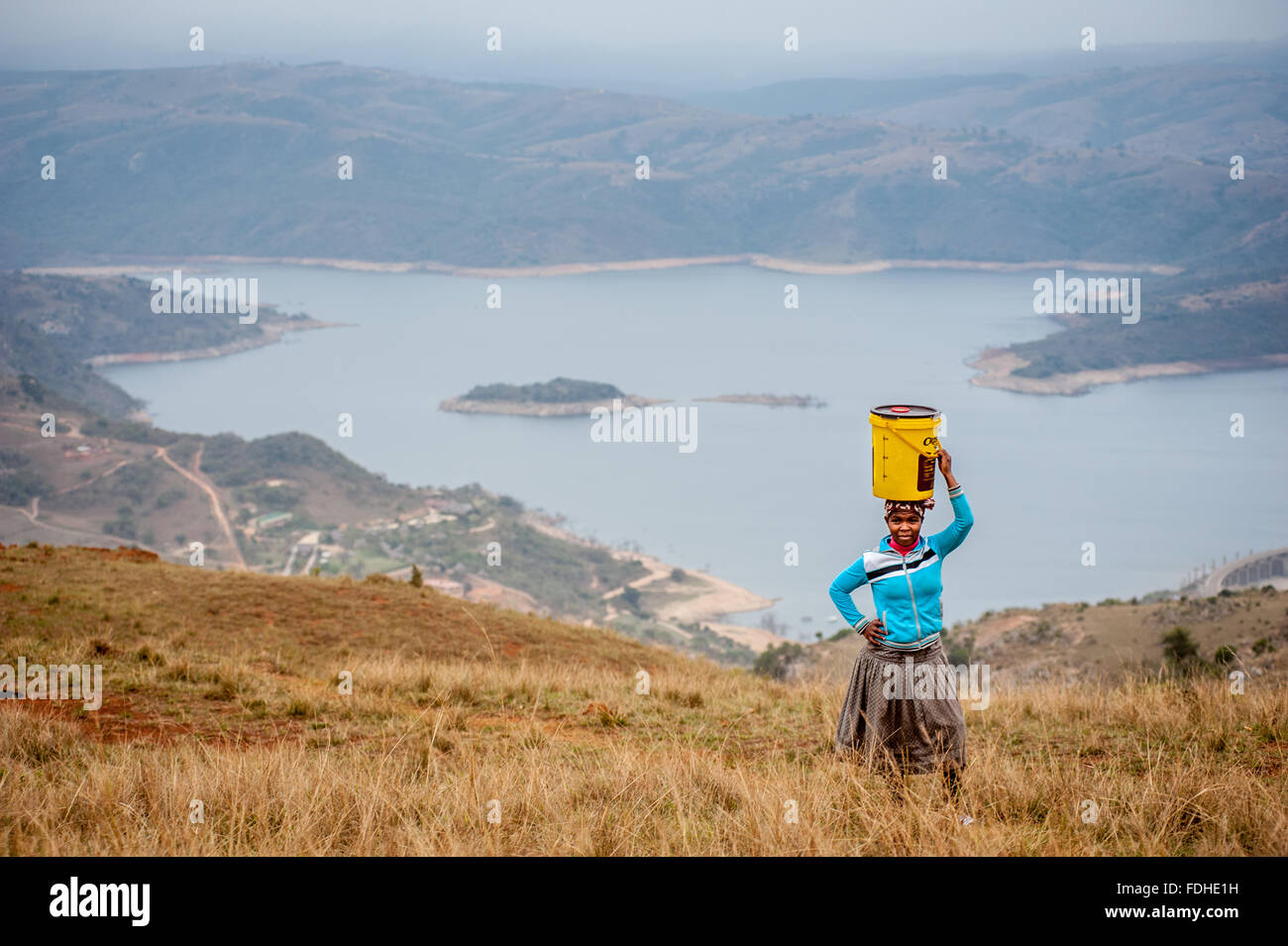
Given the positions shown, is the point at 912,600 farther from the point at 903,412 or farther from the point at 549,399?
the point at 549,399

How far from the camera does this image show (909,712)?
4871 mm

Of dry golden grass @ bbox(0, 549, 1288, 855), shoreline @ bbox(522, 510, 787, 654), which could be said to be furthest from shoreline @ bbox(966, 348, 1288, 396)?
dry golden grass @ bbox(0, 549, 1288, 855)

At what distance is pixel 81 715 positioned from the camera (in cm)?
761

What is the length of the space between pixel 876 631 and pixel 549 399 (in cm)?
15192

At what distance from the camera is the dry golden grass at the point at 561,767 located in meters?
4.45

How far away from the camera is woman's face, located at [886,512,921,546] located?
4.68m

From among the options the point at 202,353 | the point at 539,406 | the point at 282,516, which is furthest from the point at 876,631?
the point at 202,353

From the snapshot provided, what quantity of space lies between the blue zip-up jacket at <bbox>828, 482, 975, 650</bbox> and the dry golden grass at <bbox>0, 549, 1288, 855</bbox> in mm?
725

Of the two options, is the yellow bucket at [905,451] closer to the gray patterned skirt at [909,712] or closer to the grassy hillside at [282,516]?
the gray patterned skirt at [909,712]

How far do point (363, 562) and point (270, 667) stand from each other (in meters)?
66.4

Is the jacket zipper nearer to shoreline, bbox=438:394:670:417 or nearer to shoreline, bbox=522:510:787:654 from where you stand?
shoreline, bbox=522:510:787:654

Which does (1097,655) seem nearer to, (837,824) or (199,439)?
(837,824)

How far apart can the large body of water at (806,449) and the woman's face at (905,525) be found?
259ft
